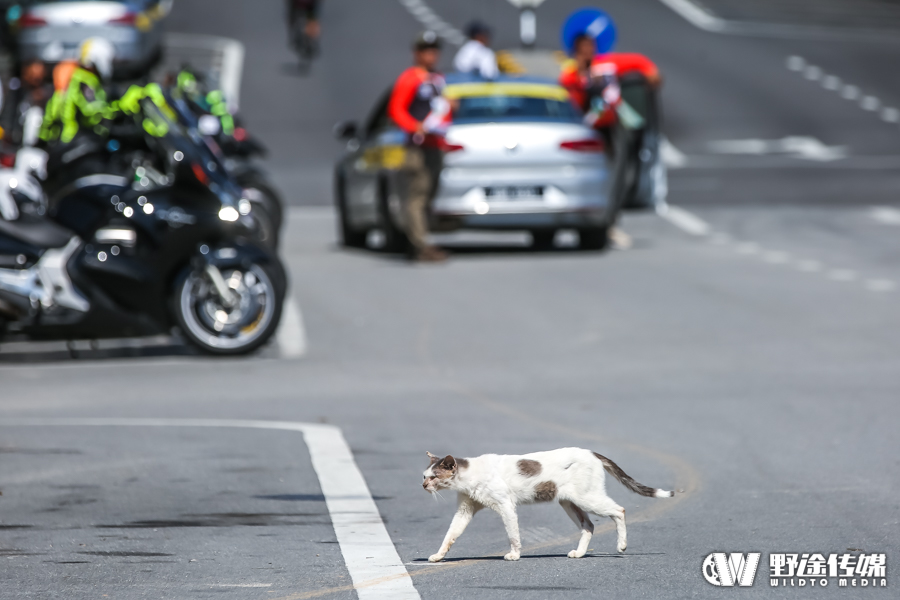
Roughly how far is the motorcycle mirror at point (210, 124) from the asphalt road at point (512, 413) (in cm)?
138

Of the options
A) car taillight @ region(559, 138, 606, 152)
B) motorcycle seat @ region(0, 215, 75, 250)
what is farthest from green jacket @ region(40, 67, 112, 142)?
car taillight @ region(559, 138, 606, 152)

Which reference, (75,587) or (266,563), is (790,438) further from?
(75,587)

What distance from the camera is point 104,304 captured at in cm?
1132

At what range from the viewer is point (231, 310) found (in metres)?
11.6

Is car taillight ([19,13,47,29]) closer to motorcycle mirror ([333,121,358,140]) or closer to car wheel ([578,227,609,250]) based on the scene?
motorcycle mirror ([333,121,358,140])

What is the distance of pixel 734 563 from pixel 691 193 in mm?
18077

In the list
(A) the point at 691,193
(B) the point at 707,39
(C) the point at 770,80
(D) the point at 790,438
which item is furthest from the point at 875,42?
(D) the point at 790,438

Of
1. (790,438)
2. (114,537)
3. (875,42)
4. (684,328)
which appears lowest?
(875,42)

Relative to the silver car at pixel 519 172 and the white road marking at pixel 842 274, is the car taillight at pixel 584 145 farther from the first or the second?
the white road marking at pixel 842 274

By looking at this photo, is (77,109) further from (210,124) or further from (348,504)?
(348,504)

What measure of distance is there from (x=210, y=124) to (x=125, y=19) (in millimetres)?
12796

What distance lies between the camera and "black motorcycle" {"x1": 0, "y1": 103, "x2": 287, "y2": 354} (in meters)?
11.2

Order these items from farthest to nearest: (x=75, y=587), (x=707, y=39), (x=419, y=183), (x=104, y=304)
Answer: (x=707, y=39) → (x=419, y=183) → (x=104, y=304) → (x=75, y=587)

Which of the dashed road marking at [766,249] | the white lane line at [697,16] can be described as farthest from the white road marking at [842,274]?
the white lane line at [697,16]
